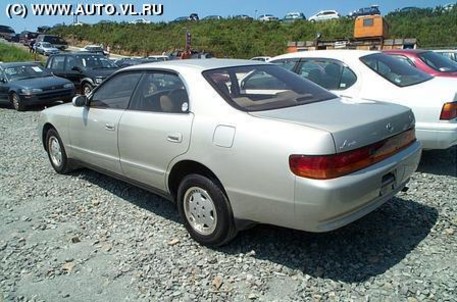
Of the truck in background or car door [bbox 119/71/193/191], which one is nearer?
car door [bbox 119/71/193/191]

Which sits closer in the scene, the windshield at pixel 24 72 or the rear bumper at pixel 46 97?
the rear bumper at pixel 46 97

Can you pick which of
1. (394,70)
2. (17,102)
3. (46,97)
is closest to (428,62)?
(394,70)

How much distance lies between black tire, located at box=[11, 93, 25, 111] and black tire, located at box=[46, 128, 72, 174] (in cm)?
747

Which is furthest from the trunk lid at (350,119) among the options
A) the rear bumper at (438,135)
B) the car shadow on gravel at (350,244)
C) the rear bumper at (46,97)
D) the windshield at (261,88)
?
the rear bumper at (46,97)

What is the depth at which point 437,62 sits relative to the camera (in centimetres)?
704

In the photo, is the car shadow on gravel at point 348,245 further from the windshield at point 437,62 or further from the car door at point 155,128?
the windshield at point 437,62

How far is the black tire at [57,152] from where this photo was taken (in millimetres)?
5242

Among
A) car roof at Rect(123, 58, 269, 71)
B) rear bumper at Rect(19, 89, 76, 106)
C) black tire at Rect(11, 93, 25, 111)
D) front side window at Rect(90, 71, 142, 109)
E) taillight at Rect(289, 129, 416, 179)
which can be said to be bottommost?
black tire at Rect(11, 93, 25, 111)

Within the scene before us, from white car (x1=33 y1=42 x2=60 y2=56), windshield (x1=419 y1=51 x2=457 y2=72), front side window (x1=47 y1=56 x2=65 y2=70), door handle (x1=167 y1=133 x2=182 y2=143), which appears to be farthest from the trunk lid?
white car (x1=33 y1=42 x2=60 y2=56)

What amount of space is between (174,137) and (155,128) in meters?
0.29

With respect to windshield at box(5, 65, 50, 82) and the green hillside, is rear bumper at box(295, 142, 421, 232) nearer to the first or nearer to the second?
windshield at box(5, 65, 50, 82)

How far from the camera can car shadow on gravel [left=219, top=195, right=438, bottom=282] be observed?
117 inches

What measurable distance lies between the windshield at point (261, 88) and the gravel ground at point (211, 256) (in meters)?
1.15

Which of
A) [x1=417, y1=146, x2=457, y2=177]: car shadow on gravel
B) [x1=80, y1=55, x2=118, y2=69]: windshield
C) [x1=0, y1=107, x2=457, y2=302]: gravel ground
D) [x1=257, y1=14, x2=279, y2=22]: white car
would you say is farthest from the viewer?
[x1=257, y1=14, x2=279, y2=22]: white car
